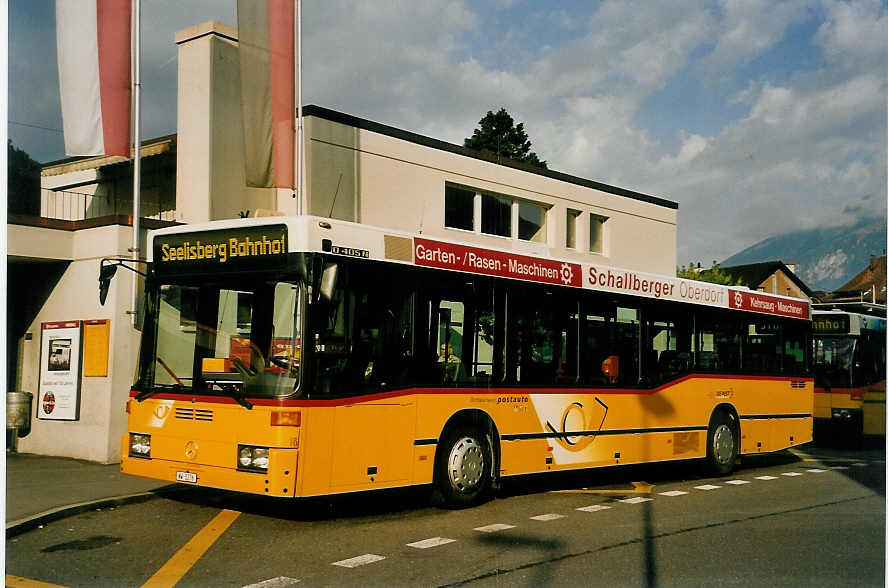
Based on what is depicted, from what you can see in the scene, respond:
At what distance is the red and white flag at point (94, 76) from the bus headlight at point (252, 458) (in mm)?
7411

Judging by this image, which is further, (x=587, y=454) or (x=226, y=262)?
(x=587, y=454)

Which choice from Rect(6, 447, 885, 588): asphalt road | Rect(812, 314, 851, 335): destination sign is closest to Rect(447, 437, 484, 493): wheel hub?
Rect(6, 447, 885, 588): asphalt road

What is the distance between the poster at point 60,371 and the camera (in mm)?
15273

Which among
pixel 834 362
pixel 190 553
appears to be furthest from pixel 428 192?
pixel 190 553

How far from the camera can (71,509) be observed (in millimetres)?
9961

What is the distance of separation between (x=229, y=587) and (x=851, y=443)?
19.7m

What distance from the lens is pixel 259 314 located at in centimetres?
923

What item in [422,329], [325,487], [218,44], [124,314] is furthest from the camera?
[218,44]

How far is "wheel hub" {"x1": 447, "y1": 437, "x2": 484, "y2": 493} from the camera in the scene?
10.6 m

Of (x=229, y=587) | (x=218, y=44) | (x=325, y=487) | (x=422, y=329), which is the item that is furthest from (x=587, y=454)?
(x=218, y=44)

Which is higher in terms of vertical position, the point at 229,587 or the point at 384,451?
the point at 384,451

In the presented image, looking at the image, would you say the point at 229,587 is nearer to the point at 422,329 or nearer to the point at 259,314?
the point at 259,314

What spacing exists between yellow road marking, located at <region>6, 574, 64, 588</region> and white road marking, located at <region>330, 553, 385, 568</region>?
7.01 feet

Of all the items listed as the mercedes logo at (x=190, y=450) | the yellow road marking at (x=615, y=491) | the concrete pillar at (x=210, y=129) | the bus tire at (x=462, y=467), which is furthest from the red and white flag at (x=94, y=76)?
the yellow road marking at (x=615, y=491)
